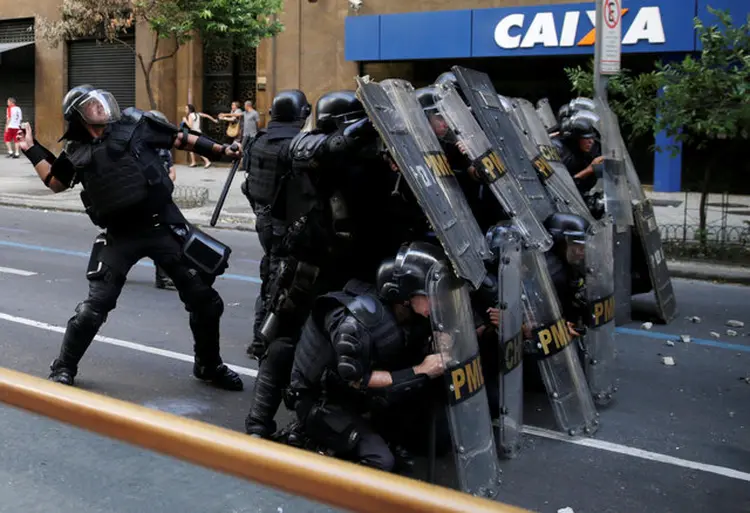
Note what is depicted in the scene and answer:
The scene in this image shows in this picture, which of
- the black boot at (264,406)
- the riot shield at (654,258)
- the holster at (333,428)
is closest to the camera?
the holster at (333,428)

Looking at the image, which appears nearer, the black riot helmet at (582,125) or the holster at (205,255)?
the holster at (205,255)

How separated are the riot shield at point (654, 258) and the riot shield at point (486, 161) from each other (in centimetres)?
281

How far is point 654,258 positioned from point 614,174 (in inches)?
37.2

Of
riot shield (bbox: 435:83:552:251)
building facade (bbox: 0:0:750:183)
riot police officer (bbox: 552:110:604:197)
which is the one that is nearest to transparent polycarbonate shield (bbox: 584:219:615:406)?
riot shield (bbox: 435:83:552:251)

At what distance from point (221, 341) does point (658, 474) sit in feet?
11.6

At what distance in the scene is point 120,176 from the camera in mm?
5293

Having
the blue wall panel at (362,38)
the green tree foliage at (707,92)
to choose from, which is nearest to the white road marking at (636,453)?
the green tree foliage at (707,92)

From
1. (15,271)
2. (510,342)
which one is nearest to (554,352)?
(510,342)

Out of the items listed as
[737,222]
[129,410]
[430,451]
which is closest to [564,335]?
[430,451]

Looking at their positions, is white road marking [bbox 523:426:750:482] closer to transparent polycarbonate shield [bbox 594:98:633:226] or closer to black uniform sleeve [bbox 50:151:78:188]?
transparent polycarbonate shield [bbox 594:98:633:226]

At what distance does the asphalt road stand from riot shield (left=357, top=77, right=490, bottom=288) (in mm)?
1089

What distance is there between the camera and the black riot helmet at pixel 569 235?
5430mm

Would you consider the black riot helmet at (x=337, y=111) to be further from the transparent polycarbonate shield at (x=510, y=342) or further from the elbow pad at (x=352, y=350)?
the elbow pad at (x=352, y=350)

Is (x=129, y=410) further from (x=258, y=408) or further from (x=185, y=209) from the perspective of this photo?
(x=185, y=209)
